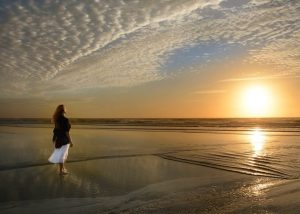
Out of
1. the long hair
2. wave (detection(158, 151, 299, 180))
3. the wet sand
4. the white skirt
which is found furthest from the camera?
the long hair

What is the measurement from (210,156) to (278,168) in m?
4.45

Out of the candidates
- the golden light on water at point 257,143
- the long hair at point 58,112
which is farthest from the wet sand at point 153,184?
the golden light on water at point 257,143

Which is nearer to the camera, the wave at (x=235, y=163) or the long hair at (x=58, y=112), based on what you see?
the wave at (x=235, y=163)

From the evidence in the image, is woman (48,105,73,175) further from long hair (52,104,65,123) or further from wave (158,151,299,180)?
wave (158,151,299,180)

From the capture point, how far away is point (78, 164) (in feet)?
49.3

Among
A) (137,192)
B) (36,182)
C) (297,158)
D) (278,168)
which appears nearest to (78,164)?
(36,182)

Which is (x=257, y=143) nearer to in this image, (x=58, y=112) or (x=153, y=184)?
(x=58, y=112)

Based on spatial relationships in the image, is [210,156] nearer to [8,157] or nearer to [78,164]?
[78,164]

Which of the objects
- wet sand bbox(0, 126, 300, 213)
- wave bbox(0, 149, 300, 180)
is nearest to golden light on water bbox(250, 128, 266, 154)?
wave bbox(0, 149, 300, 180)

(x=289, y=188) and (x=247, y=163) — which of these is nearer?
(x=289, y=188)

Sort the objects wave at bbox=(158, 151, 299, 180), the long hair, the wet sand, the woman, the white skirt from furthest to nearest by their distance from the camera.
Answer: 1. the long hair
2. the woman
3. the white skirt
4. wave at bbox=(158, 151, 299, 180)
5. the wet sand

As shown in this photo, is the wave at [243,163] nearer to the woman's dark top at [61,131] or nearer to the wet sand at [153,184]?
the wet sand at [153,184]

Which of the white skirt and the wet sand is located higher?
the white skirt

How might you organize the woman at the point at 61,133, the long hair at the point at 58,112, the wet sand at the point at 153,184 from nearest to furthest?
the wet sand at the point at 153,184
the woman at the point at 61,133
the long hair at the point at 58,112
